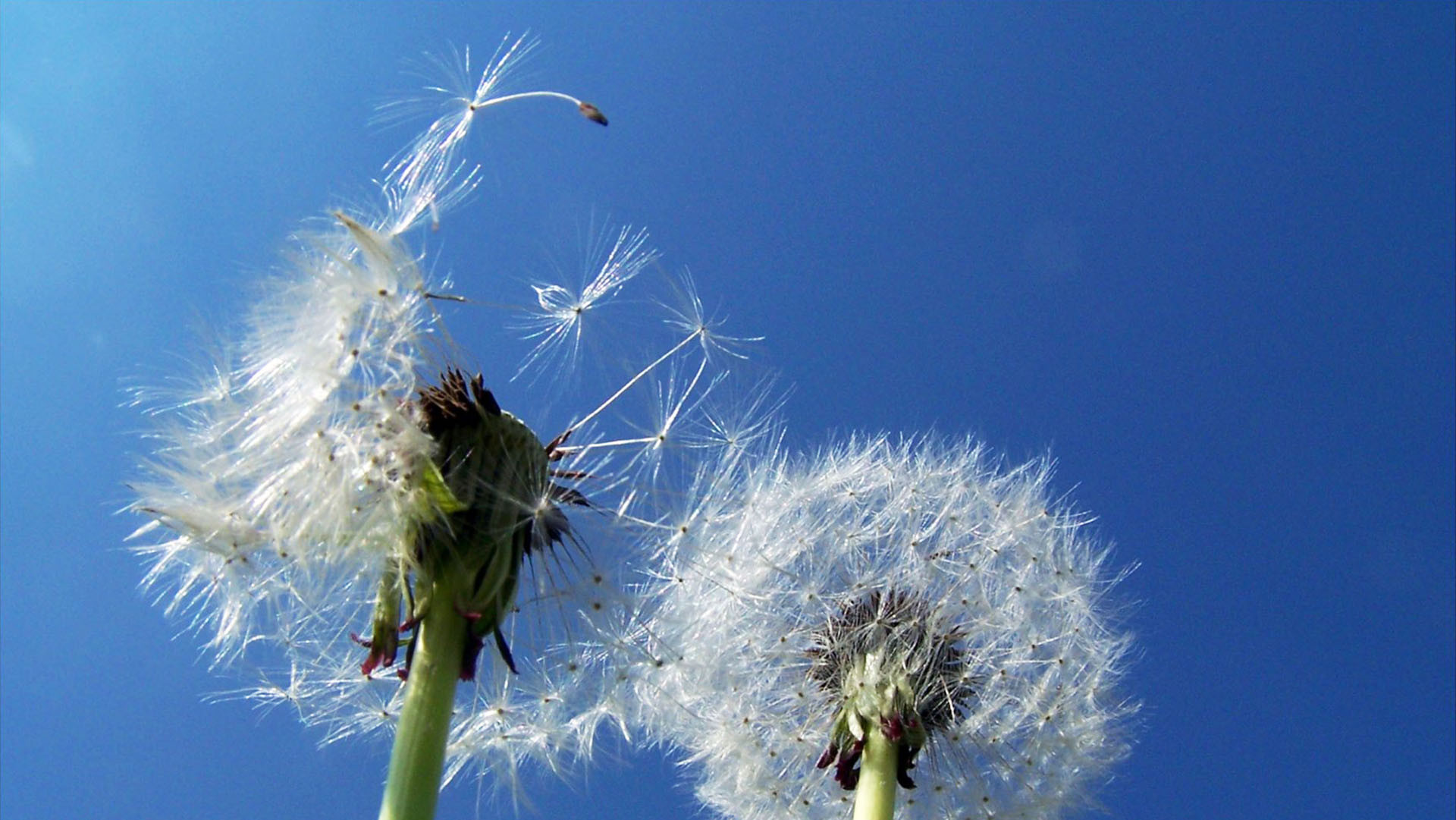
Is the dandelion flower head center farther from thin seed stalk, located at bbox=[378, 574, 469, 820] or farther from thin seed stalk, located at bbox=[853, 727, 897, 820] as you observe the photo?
thin seed stalk, located at bbox=[378, 574, 469, 820]

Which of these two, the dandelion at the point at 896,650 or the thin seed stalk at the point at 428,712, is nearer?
the thin seed stalk at the point at 428,712

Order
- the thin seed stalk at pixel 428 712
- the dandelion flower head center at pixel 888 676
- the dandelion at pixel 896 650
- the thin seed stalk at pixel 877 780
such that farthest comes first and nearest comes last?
the dandelion at pixel 896 650 < the dandelion flower head center at pixel 888 676 < the thin seed stalk at pixel 877 780 < the thin seed stalk at pixel 428 712

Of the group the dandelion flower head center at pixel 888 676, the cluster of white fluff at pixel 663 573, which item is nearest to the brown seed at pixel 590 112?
the cluster of white fluff at pixel 663 573

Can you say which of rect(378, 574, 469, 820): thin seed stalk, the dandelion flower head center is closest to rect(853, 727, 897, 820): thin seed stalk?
the dandelion flower head center

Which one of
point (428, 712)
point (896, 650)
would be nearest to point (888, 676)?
point (896, 650)

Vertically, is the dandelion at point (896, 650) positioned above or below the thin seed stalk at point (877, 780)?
above

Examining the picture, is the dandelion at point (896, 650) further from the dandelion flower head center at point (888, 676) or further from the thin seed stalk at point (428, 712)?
the thin seed stalk at point (428, 712)

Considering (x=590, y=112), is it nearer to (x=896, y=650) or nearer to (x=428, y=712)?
(x=428, y=712)
